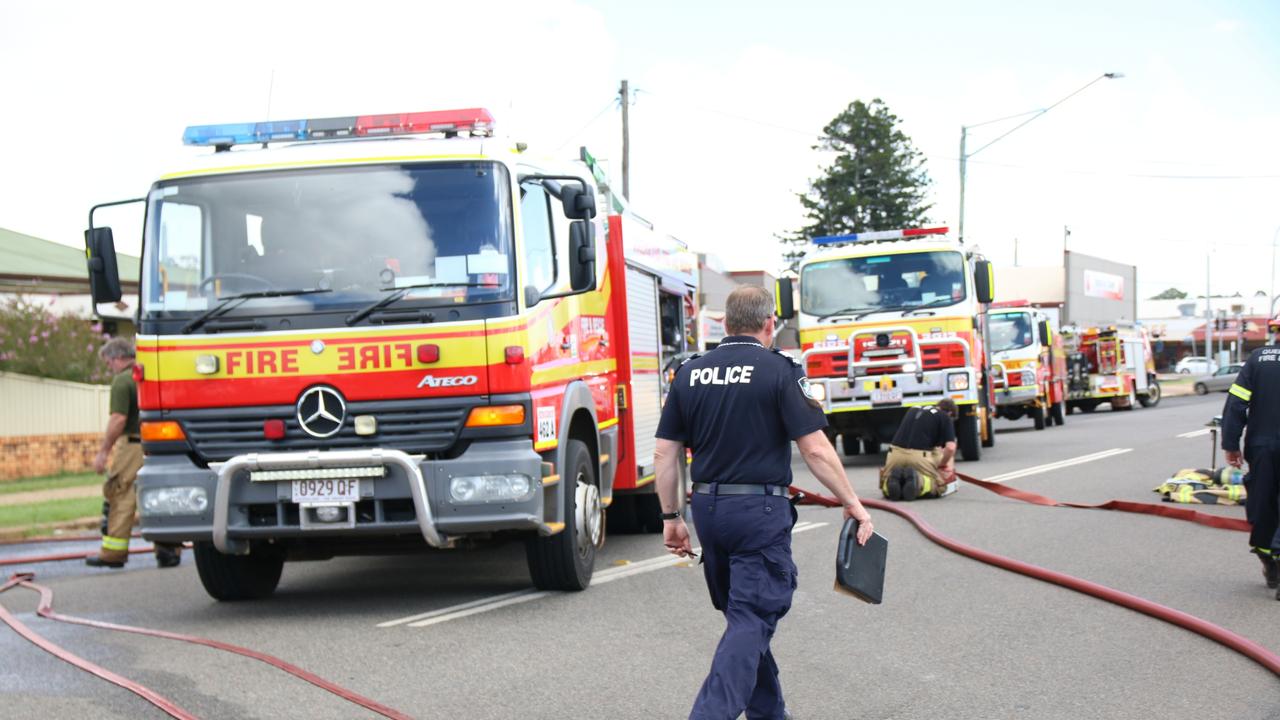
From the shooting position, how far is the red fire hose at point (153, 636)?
20.1 feet

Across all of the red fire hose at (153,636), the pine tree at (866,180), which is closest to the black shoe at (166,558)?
the red fire hose at (153,636)

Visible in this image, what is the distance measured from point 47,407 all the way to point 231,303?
1557cm

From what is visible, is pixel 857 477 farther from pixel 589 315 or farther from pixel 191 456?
pixel 191 456

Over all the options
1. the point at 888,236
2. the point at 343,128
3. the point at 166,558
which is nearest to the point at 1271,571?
the point at 343,128

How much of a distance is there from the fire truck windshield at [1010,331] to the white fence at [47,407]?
17.4m

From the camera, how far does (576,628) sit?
7.93 meters

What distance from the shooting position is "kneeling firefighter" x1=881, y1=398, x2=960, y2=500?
14508 mm

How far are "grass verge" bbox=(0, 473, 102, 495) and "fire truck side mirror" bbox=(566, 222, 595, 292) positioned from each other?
13.5 m

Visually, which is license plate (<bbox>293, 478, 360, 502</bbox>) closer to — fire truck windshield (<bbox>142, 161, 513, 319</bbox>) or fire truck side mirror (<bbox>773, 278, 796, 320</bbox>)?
fire truck windshield (<bbox>142, 161, 513, 319</bbox>)

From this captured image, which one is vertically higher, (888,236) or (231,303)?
(888,236)

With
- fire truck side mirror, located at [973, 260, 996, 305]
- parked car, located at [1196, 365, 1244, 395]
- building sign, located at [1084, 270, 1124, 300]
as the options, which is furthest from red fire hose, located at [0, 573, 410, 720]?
building sign, located at [1084, 270, 1124, 300]

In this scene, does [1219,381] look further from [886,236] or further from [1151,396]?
[886,236]

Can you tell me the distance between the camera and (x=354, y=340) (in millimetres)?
8016

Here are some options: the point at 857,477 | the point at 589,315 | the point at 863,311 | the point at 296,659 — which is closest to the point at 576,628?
the point at 296,659
